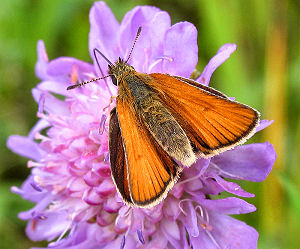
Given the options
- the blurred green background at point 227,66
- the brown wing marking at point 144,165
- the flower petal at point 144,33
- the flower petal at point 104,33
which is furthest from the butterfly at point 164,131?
the blurred green background at point 227,66

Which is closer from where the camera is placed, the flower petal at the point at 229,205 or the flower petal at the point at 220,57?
the flower petal at the point at 229,205

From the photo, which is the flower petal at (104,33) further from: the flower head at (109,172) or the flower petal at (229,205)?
the flower petal at (229,205)

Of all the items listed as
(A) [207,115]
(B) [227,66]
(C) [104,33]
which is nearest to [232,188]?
(A) [207,115]

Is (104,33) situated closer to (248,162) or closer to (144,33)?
(144,33)

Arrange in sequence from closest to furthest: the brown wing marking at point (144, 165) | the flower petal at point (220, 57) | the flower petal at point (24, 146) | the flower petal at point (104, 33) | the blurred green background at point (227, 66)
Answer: the brown wing marking at point (144, 165) < the flower petal at point (220, 57) < the flower petal at point (104, 33) < the flower petal at point (24, 146) < the blurred green background at point (227, 66)

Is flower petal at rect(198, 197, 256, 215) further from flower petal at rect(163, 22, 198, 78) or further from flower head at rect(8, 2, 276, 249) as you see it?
flower petal at rect(163, 22, 198, 78)
